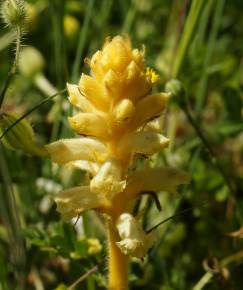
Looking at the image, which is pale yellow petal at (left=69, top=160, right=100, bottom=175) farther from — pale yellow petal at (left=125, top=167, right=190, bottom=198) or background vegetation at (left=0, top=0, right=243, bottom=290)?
background vegetation at (left=0, top=0, right=243, bottom=290)

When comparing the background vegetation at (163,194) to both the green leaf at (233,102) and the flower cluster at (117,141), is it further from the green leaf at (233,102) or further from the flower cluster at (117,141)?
the flower cluster at (117,141)

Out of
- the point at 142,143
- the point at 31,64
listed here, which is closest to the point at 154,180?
the point at 142,143

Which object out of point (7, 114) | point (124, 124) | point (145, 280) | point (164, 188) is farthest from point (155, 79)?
point (145, 280)

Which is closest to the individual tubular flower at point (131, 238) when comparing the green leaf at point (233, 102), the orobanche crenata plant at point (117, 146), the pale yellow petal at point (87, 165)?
the orobanche crenata plant at point (117, 146)

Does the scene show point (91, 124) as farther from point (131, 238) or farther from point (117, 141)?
point (131, 238)

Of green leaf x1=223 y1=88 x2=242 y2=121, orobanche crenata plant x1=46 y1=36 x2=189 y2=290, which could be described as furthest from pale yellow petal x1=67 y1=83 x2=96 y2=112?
green leaf x1=223 y1=88 x2=242 y2=121

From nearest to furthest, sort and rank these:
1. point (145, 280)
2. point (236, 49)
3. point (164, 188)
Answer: point (164, 188) < point (145, 280) < point (236, 49)

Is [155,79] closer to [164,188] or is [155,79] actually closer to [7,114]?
[164,188]
